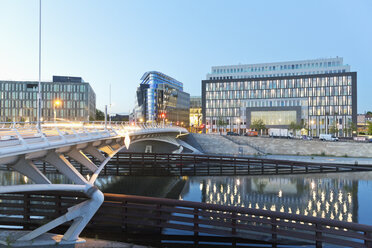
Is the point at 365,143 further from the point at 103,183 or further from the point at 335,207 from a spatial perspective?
the point at 103,183

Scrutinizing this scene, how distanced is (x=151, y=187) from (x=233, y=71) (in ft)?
365

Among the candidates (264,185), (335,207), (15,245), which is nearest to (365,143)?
(264,185)

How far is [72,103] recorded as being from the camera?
117875 millimetres

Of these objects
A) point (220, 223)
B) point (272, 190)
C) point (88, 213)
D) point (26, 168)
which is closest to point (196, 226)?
point (220, 223)

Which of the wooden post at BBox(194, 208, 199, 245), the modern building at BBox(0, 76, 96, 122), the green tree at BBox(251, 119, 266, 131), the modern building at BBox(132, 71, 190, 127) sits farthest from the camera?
the modern building at BBox(132, 71, 190, 127)

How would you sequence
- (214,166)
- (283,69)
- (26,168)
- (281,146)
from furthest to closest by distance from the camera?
(283,69) < (281,146) < (214,166) < (26,168)

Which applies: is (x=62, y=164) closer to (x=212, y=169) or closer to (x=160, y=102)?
(x=212, y=169)

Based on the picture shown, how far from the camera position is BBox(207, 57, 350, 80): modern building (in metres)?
126

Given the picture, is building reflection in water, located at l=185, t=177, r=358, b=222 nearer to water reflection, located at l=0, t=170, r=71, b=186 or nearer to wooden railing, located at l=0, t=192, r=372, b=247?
wooden railing, located at l=0, t=192, r=372, b=247

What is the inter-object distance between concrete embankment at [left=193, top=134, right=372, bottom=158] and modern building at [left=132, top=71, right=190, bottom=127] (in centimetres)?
6171

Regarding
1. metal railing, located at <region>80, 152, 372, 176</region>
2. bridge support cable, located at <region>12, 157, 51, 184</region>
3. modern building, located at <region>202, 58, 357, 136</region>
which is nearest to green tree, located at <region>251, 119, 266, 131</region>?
A: modern building, located at <region>202, 58, 357, 136</region>

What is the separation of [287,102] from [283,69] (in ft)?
76.8

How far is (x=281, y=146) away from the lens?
70875 millimetres

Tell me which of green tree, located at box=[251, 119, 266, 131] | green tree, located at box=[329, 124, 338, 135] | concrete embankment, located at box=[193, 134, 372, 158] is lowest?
concrete embankment, located at box=[193, 134, 372, 158]
